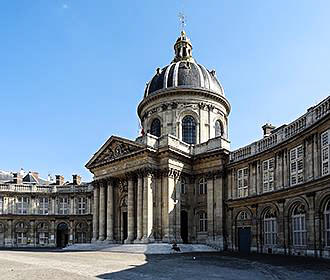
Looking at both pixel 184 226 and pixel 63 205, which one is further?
pixel 63 205

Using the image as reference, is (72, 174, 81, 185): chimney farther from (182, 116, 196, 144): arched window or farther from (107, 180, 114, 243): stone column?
(182, 116, 196, 144): arched window

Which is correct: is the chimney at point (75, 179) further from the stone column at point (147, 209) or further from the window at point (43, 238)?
the stone column at point (147, 209)

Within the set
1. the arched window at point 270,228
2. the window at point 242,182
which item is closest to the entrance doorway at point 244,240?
the arched window at point 270,228

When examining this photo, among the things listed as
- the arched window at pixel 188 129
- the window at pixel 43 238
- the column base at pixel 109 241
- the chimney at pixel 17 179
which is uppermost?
the arched window at pixel 188 129

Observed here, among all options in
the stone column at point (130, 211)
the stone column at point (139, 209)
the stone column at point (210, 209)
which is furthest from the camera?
the stone column at point (130, 211)

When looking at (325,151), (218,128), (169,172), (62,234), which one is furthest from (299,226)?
(62,234)

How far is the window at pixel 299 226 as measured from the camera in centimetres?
2700

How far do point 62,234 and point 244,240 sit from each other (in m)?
31.0

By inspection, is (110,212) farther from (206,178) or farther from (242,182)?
(242,182)

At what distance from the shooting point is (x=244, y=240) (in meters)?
34.7

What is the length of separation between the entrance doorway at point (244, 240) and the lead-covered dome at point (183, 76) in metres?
18.1

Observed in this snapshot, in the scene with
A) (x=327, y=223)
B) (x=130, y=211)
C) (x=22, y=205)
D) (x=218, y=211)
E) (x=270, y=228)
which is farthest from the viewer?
(x=22, y=205)

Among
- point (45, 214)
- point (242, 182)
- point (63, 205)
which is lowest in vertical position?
point (45, 214)

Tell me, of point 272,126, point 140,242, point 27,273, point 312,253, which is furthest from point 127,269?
point 272,126
